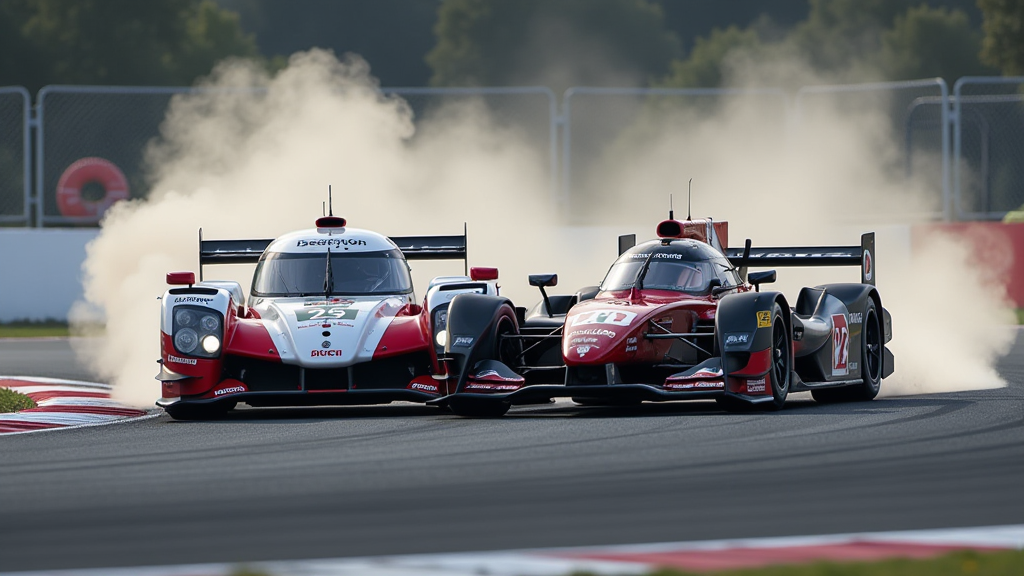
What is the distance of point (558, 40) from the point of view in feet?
300

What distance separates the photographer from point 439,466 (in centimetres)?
952

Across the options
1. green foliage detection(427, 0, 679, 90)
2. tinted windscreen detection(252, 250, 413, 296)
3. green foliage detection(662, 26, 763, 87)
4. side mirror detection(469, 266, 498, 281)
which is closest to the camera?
side mirror detection(469, 266, 498, 281)

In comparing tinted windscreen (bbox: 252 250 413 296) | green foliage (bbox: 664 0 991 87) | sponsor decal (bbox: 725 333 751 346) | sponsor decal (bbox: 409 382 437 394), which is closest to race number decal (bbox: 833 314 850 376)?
sponsor decal (bbox: 725 333 751 346)

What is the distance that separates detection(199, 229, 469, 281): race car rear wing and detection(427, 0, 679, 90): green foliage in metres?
69.2

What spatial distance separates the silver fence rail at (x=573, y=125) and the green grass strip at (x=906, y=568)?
61.3 ft

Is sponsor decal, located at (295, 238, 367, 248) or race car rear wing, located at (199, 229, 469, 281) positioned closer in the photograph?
sponsor decal, located at (295, 238, 367, 248)

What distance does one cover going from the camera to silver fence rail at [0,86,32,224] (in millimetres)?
24938

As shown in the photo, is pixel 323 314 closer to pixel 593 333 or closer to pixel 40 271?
pixel 593 333

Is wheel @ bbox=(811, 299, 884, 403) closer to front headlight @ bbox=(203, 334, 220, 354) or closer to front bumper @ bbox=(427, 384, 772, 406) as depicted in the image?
front bumper @ bbox=(427, 384, 772, 406)

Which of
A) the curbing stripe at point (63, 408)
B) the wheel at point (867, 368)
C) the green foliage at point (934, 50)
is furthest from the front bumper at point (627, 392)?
the green foliage at point (934, 50)

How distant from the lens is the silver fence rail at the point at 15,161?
2494 cm

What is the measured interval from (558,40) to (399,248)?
3029 inches

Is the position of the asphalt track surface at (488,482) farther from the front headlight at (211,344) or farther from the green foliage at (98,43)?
the green foliage at (98,43)

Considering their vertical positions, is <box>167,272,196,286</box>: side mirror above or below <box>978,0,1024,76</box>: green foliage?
below
